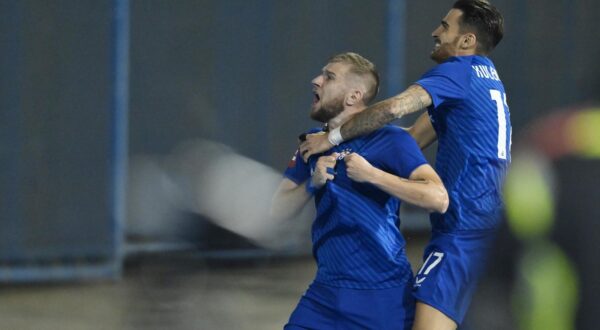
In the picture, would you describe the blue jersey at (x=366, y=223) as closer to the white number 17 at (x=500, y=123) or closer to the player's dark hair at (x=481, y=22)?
the white number 17 at (x=500, y=123)

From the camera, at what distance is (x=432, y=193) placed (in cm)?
416

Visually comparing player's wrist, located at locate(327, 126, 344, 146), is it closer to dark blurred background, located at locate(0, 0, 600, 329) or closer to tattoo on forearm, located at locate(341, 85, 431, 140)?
tattoo on forearm, located at locate(341, 85, 431, 140)

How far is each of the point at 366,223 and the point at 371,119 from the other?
379 mm

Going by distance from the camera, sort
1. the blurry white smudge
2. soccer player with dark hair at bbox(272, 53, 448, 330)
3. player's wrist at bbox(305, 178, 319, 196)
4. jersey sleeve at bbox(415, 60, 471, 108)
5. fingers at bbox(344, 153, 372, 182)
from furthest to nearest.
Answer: the blurry white smudge < jersey sleeve at bbox(415, 60, 471, 108) < player's wrist at bbox(305, 178, 319, 196) < soccer player with dark hair at bbox(272, 53, 448, 330) < fingers at bbox(344, 153, 372, 182)

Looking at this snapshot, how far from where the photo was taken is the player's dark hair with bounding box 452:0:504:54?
4.80 m

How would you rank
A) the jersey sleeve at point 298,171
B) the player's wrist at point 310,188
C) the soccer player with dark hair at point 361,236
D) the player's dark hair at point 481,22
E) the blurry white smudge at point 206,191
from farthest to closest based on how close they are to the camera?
the blurry white smudge at point 206,191 < the player's dark hair at point 481,22 < the jersey sleeve at point 298,171 < the player's wrist at point 310,188 < the soccer player with dark hair at point 361,236

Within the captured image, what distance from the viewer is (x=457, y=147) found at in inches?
181

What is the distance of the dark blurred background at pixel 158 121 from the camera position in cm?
821

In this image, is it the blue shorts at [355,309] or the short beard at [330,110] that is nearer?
the blue shorts at [355,309]

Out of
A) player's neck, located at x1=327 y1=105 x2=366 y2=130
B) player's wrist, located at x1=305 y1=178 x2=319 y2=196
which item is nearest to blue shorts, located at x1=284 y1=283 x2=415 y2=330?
player's wrist, located at x1=305 y1=178 x2=319 y2=196

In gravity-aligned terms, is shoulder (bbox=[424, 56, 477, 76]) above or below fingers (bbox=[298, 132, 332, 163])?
above

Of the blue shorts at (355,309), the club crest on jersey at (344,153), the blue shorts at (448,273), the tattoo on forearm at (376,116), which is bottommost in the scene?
the blue shorts at (355,309)

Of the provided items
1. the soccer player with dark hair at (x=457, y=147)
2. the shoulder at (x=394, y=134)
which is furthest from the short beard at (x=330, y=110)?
the shoulder at (x=394, y=134)

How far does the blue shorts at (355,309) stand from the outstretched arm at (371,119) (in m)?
0.52
